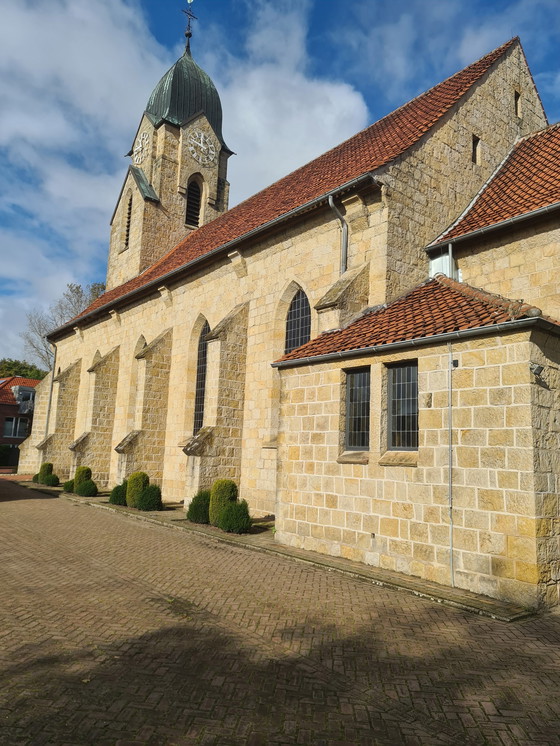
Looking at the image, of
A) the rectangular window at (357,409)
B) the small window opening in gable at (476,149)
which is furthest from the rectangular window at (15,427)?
the rectangular window at (357,409)

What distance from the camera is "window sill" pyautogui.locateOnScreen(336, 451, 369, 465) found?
8773mm

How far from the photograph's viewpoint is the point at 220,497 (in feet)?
40.1

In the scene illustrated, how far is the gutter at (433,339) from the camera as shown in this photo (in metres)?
6.93

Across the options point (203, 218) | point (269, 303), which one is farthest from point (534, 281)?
point (203, 218)

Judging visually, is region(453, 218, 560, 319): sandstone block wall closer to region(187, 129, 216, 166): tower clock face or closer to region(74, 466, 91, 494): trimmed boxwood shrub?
region(74, 466, 91, 494): trimmed boxwood shrub

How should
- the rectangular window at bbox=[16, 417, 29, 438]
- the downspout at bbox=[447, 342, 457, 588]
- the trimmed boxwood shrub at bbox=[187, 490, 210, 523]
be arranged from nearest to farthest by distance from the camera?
1. the downspout at bbox=[447, 342, 457, 588]
2. the trimmed boxwood shrub at bbox=[187, 490, 210, 523]
3. the rectangular window at bbox=[16, 417, 29, 438]

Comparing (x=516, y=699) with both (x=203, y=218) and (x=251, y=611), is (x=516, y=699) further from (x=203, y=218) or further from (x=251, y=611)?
(x=203, y=218)

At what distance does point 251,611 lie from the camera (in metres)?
6.12

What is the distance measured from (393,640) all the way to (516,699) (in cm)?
137

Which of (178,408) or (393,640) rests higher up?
(178,408)

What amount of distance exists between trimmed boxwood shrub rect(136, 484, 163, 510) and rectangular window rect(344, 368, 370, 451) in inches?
308

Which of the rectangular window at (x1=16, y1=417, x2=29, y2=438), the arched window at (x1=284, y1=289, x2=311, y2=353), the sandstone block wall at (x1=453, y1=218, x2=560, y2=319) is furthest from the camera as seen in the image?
the rectangular window at (x1=16, y1=417, x2=29, y2=438)

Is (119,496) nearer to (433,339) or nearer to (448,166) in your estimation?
(433,339)

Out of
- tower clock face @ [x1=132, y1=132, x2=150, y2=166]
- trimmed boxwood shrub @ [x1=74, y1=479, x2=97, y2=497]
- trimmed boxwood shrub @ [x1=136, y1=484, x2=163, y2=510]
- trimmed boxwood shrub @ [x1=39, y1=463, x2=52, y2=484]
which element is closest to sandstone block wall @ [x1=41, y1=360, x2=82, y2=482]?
trimmed boxwood shrub @ [x1=39, y1=463, x2=52, y2=484]
